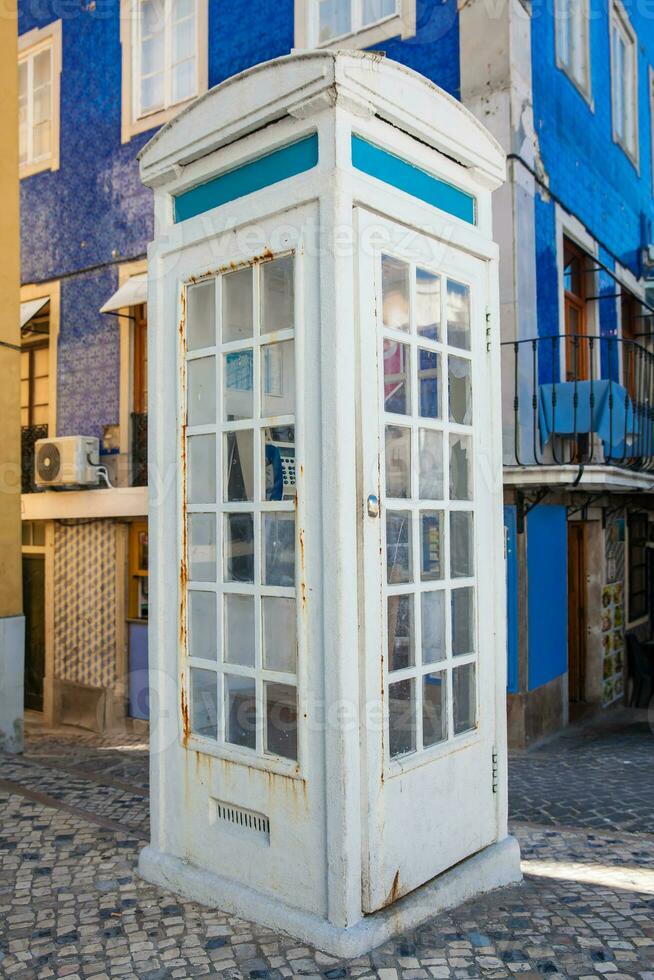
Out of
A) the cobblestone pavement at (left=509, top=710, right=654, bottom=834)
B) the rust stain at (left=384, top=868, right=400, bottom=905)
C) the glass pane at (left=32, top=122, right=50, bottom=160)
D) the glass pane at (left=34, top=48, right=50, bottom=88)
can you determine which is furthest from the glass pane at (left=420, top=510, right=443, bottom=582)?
the glass pane at (left=34, top=48, right=50, bottom=88)

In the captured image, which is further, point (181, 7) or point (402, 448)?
point (181, 7)

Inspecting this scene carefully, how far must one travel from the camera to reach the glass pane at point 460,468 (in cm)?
386

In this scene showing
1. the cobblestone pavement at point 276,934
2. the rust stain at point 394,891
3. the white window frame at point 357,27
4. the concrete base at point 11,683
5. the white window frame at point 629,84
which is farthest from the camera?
the white window frame at point 629,84

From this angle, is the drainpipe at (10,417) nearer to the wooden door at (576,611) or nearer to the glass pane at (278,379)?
the glass pane at (278,379)

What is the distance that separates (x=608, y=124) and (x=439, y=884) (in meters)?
10.5

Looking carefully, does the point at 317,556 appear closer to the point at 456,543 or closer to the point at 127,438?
A: the point at 456,543

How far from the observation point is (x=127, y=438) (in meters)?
10.8

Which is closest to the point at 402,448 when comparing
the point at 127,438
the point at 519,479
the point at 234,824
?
the point at 234,824

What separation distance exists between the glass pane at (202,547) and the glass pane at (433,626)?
93 centimetres

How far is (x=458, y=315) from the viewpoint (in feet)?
12.8

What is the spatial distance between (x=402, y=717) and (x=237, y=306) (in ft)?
6.10

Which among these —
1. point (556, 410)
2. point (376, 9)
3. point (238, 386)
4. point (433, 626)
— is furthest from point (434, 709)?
point (376, 9)

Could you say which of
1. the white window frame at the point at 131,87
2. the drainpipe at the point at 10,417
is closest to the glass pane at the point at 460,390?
the drainpipe at the point at 10,417

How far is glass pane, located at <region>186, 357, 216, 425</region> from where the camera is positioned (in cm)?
380
